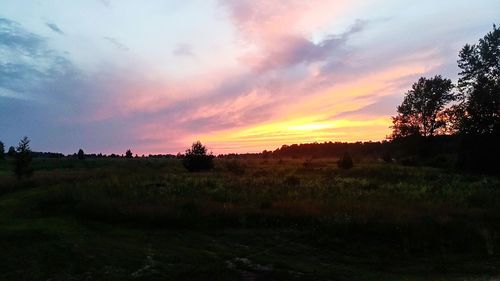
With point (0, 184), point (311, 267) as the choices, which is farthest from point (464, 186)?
point (0, 184)

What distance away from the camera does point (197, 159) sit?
179ft

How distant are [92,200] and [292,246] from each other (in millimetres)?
11056

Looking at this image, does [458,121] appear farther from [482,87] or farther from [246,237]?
[246,237]

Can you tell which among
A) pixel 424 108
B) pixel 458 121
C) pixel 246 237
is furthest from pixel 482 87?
pixel 246 237

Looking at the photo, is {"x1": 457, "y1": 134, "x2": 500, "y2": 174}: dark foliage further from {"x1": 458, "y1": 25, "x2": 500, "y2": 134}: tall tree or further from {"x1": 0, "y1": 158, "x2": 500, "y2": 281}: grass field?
{"x1": 0, "y1": 158, "x2": 500, "y2": 281}: grass field

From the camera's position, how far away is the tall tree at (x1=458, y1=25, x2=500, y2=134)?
169 ft

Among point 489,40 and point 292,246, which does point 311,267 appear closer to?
point 292,246

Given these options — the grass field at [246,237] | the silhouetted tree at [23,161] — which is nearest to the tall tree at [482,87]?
the grass field at [246,237]

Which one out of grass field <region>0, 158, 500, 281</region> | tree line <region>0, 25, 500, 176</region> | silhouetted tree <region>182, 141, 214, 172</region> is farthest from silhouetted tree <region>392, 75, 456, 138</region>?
grass field <region>0, 158, 500, 281</region>

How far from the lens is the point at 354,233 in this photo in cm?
1809

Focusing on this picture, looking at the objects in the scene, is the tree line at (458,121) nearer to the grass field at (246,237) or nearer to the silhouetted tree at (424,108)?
the silhouetted tree at (424,108)

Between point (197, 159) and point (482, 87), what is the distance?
34.0 metres

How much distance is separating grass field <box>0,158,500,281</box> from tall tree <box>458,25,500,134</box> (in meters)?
27.4

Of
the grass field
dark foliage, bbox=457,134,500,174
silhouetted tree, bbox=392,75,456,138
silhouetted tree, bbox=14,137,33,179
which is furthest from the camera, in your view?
silhouetted tree, bbox=392,75,456,138
